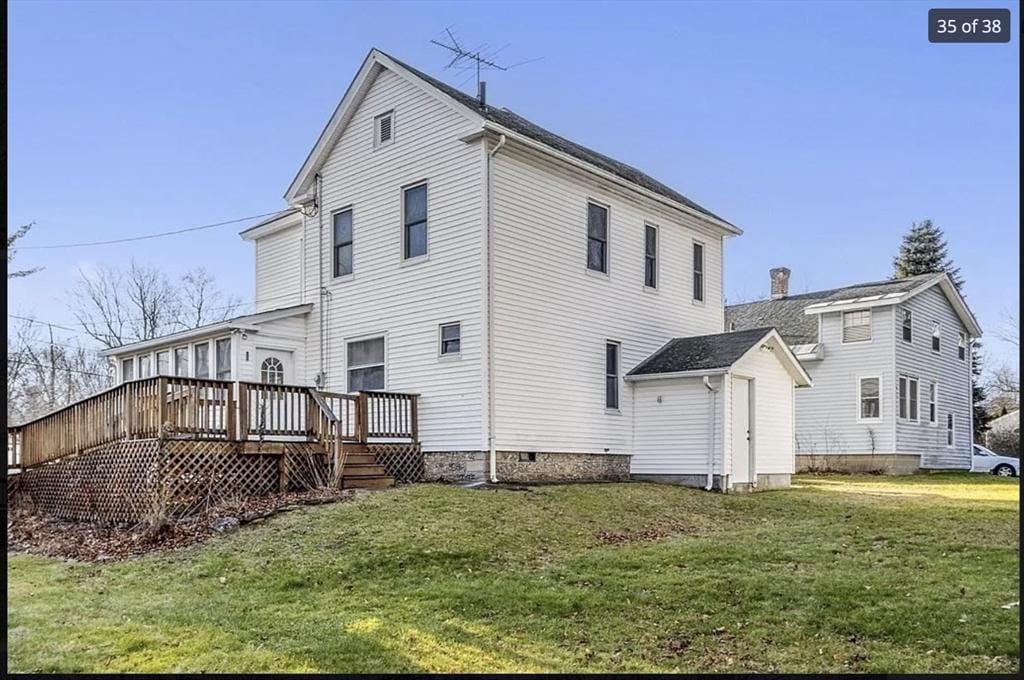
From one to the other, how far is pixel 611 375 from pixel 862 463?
1078 centimetres

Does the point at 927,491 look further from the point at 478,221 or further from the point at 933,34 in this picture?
the point at 933,34

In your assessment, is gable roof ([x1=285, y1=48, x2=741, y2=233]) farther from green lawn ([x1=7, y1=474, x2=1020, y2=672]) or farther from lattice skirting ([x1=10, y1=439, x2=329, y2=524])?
green lawn ([x1=7, y1=474, x2=1020, y2=672])

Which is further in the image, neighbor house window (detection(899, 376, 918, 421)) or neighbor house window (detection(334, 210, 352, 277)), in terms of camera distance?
neighbor house window (detection(899, 376, 918, 421))

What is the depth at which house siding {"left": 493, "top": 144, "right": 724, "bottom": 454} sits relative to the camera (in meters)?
13.5

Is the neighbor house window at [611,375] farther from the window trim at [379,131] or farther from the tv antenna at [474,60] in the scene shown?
the window trim at [379,131]

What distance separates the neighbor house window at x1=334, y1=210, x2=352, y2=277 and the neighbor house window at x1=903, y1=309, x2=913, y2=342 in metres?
15.6

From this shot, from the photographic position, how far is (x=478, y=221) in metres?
13.2

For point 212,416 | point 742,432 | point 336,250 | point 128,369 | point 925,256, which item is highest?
point 925,256

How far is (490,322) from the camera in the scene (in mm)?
13102

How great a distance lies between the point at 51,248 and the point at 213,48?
4442 mm

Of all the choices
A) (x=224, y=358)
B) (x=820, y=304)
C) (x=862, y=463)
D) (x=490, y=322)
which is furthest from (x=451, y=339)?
(x=862, y=463)

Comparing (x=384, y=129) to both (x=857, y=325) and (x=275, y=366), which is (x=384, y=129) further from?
(x=857, y=325)

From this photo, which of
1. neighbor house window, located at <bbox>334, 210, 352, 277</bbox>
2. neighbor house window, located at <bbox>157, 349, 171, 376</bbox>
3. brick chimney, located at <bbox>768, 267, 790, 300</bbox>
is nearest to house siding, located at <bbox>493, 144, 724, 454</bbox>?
neighbor house window, located at <bbox>334, 210, 352, 277</bbox>

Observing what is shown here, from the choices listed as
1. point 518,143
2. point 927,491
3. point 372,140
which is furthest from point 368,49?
point 927,491
